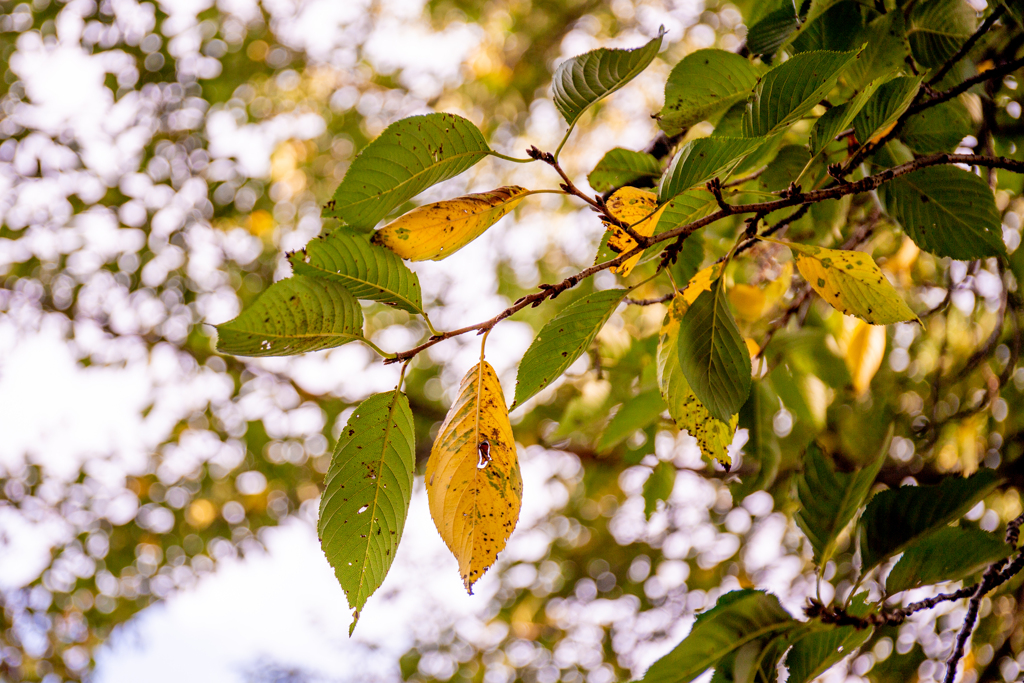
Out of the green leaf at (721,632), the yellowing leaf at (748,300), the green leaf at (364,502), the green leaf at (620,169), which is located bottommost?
the green leaf at (721,632)

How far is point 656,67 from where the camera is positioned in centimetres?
248

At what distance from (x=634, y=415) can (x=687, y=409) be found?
10.6 inches

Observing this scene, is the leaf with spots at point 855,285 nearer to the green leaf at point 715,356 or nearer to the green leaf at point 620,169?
the green leaf at point 715,356

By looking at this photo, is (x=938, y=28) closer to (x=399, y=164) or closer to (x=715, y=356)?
(x=715, y=356)

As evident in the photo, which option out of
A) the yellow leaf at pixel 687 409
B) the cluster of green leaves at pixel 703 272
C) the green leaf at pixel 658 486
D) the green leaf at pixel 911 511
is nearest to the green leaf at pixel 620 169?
the cluster of green leaves at pixel 703 272

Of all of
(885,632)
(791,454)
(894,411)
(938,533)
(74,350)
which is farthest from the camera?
(74,350)

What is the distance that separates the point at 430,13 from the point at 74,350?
205cm

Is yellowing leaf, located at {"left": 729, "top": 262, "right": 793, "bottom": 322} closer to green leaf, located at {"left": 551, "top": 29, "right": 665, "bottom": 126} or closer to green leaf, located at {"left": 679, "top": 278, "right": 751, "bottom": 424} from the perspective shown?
green leaf, located at {"left": 679, "top": 278, "right": 751, "bottom": 424}

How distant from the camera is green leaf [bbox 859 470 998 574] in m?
0.57

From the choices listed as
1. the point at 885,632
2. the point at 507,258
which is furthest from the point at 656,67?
the point at 885,632

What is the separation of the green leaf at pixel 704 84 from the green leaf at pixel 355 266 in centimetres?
30

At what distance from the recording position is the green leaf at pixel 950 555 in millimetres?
562

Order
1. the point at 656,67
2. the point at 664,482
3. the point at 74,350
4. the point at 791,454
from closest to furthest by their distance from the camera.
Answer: the point at 664,482 < the point at 791,454 < the point at 74,350 < the point at 656,67

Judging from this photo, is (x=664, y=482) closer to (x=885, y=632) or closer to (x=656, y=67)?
(x=885, y=632)
